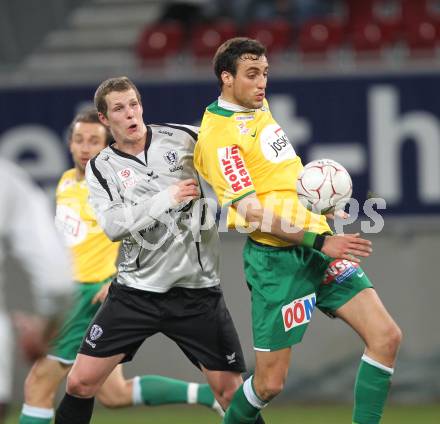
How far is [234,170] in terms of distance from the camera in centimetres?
532

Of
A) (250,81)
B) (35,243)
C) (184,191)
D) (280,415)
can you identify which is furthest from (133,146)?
(280,415)

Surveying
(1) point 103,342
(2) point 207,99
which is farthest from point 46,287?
(2) point 207,99

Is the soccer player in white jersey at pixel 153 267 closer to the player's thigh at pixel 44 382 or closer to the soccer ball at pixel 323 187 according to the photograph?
the soccer ball at pixel 323 187

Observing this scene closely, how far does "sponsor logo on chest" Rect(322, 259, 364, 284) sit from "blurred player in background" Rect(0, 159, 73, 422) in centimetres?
213

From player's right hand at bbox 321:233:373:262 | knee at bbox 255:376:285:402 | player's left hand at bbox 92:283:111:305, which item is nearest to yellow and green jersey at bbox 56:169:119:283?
player's left hand at bbox 92:283:111:305

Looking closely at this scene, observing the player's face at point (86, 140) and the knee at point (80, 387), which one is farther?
the player's face at point (86, 140)

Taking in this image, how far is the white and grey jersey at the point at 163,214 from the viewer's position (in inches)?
218

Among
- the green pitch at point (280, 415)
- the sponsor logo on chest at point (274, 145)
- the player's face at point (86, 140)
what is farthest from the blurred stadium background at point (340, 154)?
the sponsor logo on chest at point (274, 145)

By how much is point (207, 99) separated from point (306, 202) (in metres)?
3.74

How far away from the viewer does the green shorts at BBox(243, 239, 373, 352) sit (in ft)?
17.8

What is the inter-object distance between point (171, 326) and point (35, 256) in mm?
2041

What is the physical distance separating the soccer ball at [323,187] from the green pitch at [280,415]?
2.77m

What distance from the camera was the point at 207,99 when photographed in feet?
29.6

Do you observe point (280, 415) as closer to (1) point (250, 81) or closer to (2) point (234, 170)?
(2) point (234, 170)
